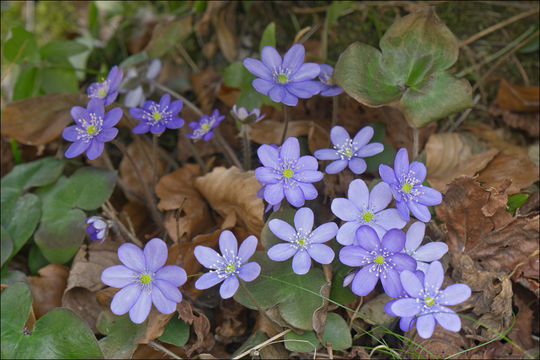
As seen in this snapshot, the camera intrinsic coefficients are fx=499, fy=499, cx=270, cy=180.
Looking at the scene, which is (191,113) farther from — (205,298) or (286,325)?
(286,325)

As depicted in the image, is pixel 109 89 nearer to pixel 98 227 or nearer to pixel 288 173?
pixel 98 227

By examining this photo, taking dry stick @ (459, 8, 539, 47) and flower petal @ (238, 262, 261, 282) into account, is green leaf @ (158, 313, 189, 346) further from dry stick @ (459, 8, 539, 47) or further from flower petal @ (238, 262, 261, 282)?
dry stick @ (459, 8, 539, 47)

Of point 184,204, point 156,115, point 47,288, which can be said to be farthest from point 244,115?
point 47,288

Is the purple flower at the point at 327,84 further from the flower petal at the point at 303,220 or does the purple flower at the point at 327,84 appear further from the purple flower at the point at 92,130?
the purple flower at the point at 92,130

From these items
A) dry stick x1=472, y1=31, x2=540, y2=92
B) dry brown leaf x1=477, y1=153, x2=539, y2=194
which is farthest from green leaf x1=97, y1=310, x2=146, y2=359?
dry stick x1=472, y1=31, x2=540, y2=92

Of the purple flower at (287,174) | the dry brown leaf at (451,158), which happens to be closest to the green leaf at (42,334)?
the purple flower at (287,174)

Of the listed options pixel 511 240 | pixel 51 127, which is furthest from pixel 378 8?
pixel 51 127
